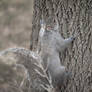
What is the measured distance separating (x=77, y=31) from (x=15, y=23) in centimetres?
608

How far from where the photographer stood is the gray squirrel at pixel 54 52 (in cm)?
430

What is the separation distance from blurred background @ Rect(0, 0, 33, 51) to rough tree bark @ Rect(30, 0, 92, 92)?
396 centimetres

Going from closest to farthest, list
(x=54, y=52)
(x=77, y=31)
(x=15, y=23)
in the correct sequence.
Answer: (x=77, y=31) → (x=54, y=52) → (x=15, y=23)

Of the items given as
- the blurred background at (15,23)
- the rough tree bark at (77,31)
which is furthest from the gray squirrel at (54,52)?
the blurred background at (15,23)

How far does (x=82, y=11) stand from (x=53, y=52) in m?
0.83

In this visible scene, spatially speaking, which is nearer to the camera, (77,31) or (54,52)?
(77,31)

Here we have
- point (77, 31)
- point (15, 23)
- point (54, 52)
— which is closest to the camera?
point (77, 31)

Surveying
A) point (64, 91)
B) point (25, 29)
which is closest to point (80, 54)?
point (64, 91)

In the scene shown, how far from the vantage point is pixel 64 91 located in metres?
4.47

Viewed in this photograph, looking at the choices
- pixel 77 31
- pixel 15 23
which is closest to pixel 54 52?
pixel 77 31

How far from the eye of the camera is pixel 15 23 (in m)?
9.97

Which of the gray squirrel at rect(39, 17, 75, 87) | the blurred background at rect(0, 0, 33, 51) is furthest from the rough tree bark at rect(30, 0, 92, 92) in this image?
the blurred background at rect(0, 0, 33, 51)

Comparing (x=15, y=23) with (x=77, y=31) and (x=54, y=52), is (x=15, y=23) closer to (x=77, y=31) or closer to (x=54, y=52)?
(x=54, y=52)

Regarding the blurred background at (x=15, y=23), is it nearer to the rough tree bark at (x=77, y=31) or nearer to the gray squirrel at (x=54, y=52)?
the gray squirrel at (x=54, y=52)
